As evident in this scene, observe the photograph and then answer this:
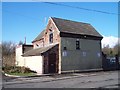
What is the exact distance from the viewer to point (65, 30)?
32.1 meters

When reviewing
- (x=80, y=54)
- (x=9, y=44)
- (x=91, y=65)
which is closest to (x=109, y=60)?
(x=91, y=65)

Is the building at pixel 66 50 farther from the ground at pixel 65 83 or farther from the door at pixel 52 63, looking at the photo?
the ground at pixel 65 83

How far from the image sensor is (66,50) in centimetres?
3189

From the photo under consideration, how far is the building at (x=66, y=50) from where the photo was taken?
31.2 m

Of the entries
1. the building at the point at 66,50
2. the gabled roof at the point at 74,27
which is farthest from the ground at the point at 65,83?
the gabled roof at the point at 74,27

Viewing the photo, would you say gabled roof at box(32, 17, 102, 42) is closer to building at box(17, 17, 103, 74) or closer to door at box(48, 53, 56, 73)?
building at box(17, 17, 103, 74)

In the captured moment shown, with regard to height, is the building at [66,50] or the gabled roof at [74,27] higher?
the gabled roof at [74,27]

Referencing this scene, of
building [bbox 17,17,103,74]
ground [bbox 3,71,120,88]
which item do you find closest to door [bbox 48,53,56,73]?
building [bbox 17,17,103,74]

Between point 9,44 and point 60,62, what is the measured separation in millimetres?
51984

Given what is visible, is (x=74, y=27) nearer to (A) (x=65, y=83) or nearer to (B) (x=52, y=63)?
(B) (x=52, y=63)

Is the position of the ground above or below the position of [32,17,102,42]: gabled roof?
below

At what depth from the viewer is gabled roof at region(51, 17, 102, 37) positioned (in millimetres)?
32731

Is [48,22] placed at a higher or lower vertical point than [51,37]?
higher

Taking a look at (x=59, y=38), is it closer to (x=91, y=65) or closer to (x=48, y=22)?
(x=48, y=22)
